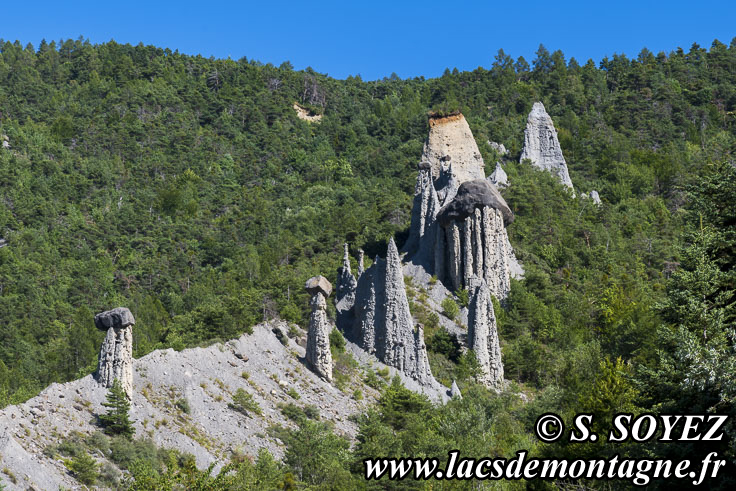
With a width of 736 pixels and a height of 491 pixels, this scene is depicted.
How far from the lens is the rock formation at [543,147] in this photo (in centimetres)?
10357

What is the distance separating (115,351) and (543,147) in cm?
6849

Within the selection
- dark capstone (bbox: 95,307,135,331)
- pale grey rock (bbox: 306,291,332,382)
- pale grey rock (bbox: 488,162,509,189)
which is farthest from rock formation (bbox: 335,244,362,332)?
pale grey rock (bbox: 488,162,509,189)

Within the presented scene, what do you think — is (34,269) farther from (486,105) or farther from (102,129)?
(486,105)

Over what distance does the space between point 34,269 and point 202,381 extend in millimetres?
64647

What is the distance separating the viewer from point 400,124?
141125mm

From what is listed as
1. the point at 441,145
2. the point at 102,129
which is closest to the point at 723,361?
the point at 441,145

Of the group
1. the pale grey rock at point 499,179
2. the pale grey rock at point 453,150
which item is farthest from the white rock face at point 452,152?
the pale grey rock at point 499,179

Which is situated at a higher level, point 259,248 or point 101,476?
point 259,248

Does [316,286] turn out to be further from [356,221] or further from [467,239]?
[356,221]

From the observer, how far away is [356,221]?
9638 centimetres

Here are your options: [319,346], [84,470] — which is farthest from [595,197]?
[84,470]

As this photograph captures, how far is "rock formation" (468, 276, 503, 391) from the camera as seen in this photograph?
6400cm

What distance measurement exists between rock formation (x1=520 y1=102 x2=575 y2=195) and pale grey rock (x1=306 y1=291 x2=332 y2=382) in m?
50.9

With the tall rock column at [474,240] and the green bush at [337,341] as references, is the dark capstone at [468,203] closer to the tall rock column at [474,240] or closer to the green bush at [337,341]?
the tall rock column at [474,240]
